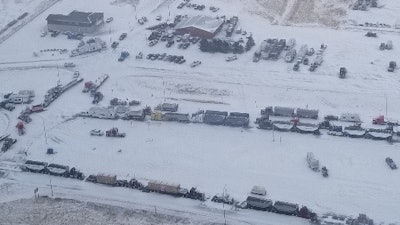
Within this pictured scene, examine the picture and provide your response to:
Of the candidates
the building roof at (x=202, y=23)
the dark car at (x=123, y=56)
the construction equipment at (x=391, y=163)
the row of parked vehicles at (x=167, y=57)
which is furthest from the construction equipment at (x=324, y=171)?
the building roof at (x=202, y=23)

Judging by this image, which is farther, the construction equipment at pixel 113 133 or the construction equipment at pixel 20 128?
the construction equipment at pixel 20 128

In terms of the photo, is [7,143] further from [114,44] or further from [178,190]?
[114,44]

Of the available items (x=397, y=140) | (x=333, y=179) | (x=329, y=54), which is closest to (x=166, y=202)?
(x=333, y=179)

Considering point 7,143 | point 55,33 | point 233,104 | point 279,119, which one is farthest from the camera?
point 55,33

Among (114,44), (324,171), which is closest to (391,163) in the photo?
(324,171)

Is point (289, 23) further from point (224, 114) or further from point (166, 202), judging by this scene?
point (166, 202)

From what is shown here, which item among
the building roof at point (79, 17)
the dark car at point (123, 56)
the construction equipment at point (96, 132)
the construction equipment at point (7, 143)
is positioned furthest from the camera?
the building roof at point (79, 17)

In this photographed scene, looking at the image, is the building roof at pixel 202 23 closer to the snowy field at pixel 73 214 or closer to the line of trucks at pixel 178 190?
the line of trucks at pixel 178 190
